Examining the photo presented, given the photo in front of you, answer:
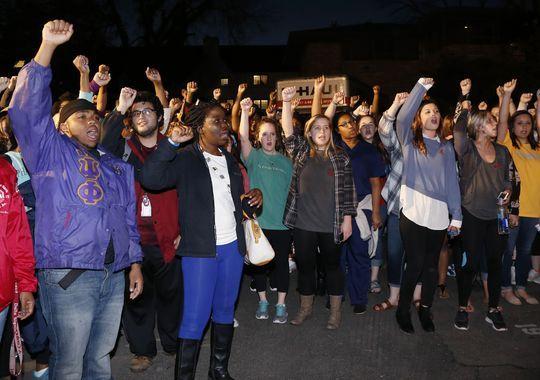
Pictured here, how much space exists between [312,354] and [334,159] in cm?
210

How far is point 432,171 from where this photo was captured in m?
A: 5.66

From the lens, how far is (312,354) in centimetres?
523

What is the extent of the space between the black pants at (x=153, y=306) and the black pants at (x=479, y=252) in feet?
10.5

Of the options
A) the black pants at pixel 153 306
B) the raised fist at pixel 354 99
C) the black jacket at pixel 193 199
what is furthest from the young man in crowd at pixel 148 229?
the raised fist at pixel 354 99

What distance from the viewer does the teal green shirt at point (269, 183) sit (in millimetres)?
6156

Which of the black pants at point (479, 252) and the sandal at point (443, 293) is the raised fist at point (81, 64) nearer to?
the black pants at point (479, 252)

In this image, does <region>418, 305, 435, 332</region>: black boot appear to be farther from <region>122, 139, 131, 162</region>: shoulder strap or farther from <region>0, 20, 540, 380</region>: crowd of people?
<region>122, 139, 131, 162</region>: shoulder strap

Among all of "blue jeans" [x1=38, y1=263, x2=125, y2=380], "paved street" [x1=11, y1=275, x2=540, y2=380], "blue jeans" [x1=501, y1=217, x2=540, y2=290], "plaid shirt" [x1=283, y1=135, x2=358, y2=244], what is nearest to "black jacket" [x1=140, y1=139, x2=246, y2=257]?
"blue jeans" [x1=38, y1=263, x2=125, y2=380]

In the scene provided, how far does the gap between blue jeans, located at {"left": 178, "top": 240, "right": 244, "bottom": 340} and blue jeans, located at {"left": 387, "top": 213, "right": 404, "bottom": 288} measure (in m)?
2.94

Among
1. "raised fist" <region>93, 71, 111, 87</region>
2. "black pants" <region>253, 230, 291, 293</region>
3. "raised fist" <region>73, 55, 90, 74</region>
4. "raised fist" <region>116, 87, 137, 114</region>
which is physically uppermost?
"raised fist" <region>73, 55, 90, 74</region>

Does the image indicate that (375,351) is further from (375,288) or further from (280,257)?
(375,288)

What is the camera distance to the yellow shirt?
6.70m

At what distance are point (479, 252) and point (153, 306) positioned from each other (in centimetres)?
362

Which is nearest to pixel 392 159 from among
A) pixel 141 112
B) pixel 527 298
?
pixel 527 298
